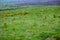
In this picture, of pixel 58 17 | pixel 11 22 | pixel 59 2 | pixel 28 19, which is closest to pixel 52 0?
pixel 59 2

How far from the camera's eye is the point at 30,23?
359 cm

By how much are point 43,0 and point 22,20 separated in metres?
0.69

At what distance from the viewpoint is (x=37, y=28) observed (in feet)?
11.5

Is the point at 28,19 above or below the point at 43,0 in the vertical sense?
below

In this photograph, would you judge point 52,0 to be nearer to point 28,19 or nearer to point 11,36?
point 28,19

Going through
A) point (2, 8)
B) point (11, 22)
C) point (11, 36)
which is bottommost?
point (11, 36)

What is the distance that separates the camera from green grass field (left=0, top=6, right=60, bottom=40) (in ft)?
11.3

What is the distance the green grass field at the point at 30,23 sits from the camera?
3.43 meters

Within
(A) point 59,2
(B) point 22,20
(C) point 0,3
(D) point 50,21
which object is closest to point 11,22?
(B) point 22,20

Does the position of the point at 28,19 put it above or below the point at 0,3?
below

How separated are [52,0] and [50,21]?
524 mm

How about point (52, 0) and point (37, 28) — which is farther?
point (52, 0)

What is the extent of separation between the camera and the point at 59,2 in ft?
12.2

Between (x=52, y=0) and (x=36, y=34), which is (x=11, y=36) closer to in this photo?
(x=36, y=34)
